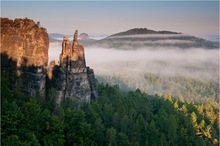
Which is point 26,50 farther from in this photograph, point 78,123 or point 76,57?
point 78,123

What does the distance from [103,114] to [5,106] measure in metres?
27.6

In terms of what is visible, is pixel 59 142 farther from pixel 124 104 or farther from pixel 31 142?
pixel 124 104

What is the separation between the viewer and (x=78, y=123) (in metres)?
63.1

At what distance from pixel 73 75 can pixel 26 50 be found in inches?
502

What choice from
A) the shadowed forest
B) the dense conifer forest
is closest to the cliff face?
the shadowed forest

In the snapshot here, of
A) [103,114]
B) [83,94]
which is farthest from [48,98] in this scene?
[103,114]

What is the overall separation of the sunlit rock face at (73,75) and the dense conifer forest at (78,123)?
2.04 m

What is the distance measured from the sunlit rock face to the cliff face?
5020 mm

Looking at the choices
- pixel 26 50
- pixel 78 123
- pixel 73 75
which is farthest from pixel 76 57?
pixel 78 123

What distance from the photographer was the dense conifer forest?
179ft

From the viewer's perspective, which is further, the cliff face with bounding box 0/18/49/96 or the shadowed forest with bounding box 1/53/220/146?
the cliff face with bounding box 0/18/49/96

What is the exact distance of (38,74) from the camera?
226ft

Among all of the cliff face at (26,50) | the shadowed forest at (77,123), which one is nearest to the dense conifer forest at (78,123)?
the shadowed forest at (77,123)

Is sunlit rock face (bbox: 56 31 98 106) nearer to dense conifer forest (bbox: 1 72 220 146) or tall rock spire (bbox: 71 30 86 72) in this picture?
tall rock spire (bbox: 71 30 86 72)
